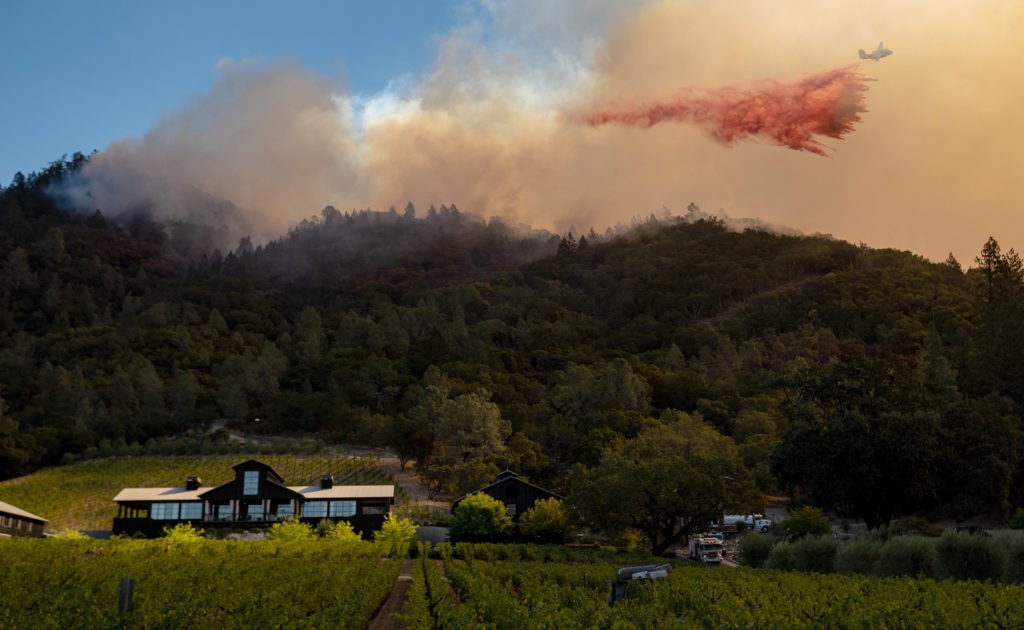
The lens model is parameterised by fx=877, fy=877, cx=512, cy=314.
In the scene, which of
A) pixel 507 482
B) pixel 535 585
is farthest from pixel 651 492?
pixel 535 585

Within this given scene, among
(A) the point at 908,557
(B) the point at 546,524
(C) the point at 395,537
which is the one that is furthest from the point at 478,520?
(A) the point at 908,557

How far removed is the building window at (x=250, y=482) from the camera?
78938 millimetres

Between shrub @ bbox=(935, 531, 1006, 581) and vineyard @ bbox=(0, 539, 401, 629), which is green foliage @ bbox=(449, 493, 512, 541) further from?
shrub @ bbox=(935, 531, 1006, 581)

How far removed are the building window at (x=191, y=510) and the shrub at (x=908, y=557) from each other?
58392mm

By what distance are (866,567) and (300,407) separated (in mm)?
98693

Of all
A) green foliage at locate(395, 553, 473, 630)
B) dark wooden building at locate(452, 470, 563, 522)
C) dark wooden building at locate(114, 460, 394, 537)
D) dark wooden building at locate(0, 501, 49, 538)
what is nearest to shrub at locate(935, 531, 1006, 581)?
green foliage at locate(395, 553, 473, 630)

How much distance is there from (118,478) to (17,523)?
3061 cm

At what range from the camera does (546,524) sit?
7125 cm

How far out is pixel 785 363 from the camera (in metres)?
142

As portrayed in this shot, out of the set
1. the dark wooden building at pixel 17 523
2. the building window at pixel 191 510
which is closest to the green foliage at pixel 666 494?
the building window at pixel 191 510

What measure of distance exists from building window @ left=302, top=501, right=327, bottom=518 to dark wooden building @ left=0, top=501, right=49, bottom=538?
21572mm

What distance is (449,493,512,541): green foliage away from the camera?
7131 cm

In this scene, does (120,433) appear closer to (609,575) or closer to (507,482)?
(507,482)

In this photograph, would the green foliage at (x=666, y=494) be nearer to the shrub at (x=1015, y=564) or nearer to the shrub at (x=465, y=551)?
the shrub at (x=465, y=551)
